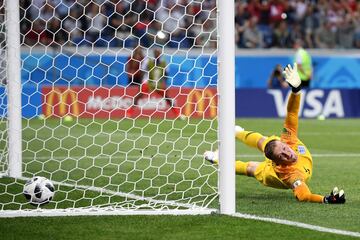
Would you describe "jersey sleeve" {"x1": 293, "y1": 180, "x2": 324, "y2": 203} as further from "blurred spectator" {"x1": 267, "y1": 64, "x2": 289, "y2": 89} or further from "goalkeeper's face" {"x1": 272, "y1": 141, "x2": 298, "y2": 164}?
"blurred spectator" {"x1": 267, "y1": 64, "x2": 289, "y2": 89}

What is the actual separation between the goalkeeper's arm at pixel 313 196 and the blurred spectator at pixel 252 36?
17.7 meters

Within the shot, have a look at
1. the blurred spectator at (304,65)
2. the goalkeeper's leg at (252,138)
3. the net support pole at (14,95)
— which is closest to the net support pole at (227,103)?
the goalkeeper's leg at (252,138)

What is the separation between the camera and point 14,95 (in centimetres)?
927

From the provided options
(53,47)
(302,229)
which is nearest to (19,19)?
(302,229)

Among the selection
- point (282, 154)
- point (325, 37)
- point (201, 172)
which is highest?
point (325, 37)

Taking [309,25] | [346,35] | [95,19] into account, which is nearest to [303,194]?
[95,19]

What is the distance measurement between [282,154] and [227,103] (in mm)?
1233

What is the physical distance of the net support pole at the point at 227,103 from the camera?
6734 mm

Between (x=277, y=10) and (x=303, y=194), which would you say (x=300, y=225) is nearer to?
(x=303, y=194)

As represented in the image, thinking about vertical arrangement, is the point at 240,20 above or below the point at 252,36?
above

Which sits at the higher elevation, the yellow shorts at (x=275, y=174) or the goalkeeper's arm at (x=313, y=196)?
the yellow shorts at (x=275, y=174)

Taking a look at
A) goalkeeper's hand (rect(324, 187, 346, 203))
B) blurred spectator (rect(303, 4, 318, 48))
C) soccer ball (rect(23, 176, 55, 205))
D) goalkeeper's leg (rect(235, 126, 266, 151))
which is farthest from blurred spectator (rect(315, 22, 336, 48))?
soccer ball (rect(23, 176, 55, 205))

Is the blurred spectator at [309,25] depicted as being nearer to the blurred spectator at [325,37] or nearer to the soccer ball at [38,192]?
the blurred spectator at [325,37]

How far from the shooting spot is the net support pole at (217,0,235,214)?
6.73 m
